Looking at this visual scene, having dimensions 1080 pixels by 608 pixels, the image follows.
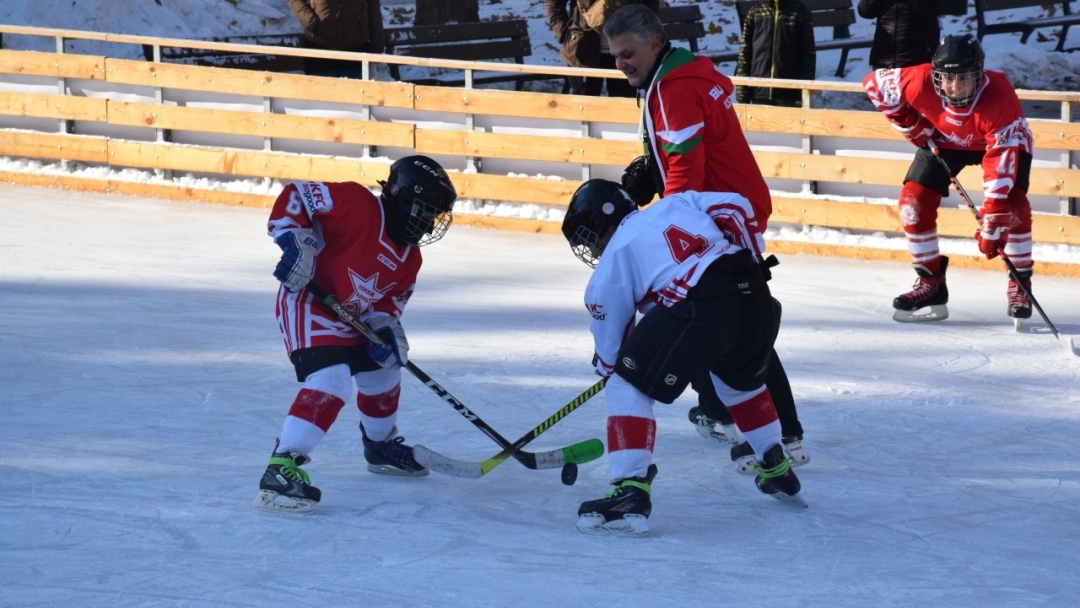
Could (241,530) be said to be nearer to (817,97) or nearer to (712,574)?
(712,574)

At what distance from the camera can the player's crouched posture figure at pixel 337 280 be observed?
3.20 m

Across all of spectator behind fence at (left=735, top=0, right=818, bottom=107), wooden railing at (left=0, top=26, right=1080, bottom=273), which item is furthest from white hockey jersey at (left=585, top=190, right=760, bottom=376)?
spectator behind fence at (left=735, top=0, right=818, bottom=107)

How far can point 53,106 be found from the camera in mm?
8320

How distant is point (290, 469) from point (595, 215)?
99 cm

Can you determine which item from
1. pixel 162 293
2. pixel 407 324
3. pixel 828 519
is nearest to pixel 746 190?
pixel 828 519

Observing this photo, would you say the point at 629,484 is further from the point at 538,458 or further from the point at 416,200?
the point at 416,200

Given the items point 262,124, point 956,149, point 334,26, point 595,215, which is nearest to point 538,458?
point 595,215

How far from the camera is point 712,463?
3811 millimetres

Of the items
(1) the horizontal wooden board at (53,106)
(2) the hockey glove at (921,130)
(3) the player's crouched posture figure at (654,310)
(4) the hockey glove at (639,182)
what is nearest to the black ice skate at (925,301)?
(2) the hockey glove at (921,130)

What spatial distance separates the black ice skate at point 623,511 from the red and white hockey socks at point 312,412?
691 millimetres

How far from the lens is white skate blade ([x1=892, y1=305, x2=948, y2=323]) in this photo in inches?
217

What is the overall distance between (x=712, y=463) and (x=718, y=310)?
87 centimetres

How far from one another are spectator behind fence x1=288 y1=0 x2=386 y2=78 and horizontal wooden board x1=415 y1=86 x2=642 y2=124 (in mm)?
958

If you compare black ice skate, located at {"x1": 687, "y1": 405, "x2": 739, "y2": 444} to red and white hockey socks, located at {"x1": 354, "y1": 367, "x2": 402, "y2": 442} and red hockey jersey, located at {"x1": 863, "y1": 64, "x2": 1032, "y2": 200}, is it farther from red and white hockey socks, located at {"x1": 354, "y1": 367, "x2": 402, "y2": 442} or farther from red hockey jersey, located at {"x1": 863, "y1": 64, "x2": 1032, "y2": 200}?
red hockey jersey, located at {"x1": 863, "y1": 64, "x2": 1032, "y2": 200}
